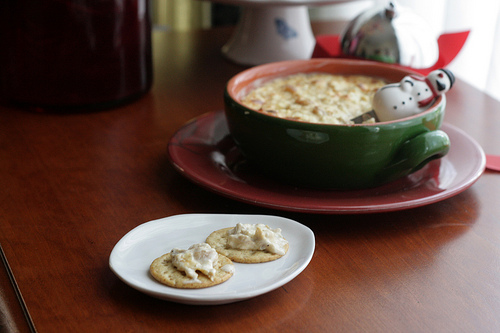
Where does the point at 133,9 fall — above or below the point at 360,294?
above

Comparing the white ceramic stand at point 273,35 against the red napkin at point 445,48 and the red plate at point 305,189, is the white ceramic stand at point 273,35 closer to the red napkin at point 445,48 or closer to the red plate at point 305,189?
the red napkin at point 445,48

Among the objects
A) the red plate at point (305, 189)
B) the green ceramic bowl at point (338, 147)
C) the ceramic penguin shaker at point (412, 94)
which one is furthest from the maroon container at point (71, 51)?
the ceramic penguin shaker at point (412, 94)

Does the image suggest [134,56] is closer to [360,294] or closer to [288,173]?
[288,173]

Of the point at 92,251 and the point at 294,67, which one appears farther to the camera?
the point at 294,67

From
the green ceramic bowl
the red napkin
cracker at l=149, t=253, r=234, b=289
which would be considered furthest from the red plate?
the red napkin

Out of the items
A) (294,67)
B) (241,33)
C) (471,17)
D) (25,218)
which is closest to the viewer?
(25,218)

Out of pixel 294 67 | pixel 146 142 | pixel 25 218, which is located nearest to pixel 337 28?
pixel 294 67
